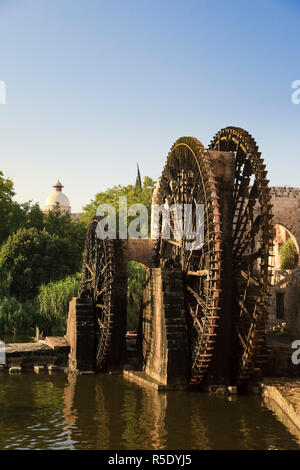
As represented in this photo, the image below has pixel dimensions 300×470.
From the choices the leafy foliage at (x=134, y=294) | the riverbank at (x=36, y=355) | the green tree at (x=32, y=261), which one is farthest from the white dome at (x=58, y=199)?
the riverbank at (x=36, y=355)

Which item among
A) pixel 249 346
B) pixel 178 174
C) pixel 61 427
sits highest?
pixel 178 174

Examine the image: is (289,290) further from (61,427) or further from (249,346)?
(61,427)

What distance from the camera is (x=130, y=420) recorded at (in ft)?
38.2

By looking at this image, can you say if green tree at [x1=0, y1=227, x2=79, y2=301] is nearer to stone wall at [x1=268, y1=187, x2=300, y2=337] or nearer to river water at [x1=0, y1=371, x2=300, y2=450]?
stone wall at [x1=268, y1=187, x2=300, y2=337]

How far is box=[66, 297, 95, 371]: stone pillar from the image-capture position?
56.9 ft

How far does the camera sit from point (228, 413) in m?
12.0

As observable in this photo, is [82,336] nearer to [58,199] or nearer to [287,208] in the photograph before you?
[287,208]

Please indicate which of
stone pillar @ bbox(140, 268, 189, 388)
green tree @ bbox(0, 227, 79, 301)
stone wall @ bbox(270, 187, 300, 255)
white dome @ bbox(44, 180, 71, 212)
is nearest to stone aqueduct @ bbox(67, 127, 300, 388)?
stone pillar @ bbox(140, 268, 189, 388)

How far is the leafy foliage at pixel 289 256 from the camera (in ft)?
89.4

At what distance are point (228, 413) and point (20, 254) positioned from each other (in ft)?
74.6

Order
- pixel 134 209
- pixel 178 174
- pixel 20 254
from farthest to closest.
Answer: pixel 134 209 → pixel 20 254 → pixel 178 174

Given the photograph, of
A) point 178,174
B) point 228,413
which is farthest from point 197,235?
point 228,413

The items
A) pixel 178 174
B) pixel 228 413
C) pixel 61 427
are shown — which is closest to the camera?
pixel 61 427

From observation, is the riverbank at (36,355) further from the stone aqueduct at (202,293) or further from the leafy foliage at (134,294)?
the leafy foliage at (134,294)
